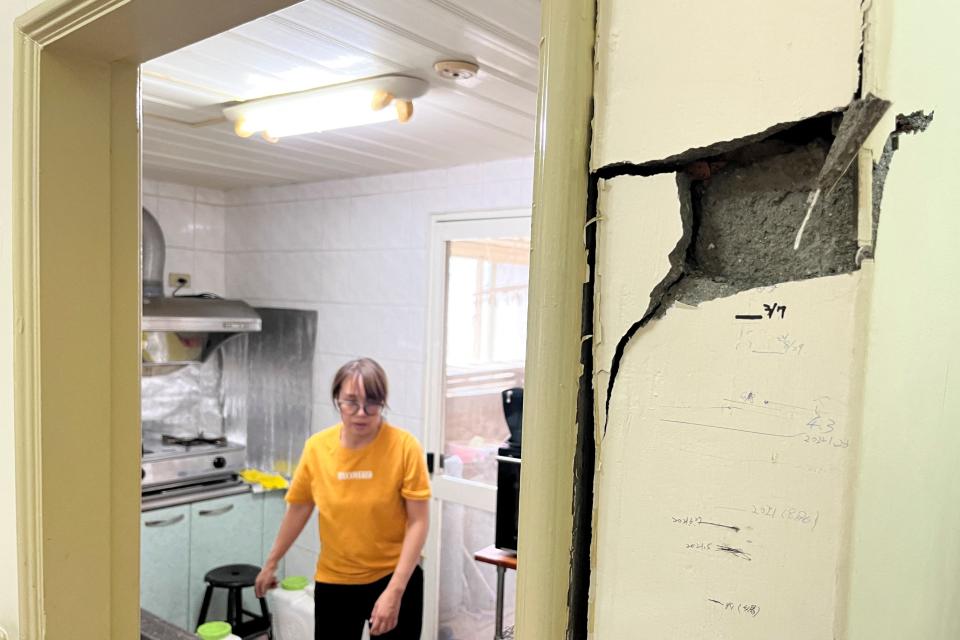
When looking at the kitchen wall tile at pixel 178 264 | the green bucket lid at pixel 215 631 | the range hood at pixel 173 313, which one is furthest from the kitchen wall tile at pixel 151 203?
the green bucket lid at pixel 215 631

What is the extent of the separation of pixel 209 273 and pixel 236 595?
67.0 inches

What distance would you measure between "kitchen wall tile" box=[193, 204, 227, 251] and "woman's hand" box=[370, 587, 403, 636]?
2377 millimetres

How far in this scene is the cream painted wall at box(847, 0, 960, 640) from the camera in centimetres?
40

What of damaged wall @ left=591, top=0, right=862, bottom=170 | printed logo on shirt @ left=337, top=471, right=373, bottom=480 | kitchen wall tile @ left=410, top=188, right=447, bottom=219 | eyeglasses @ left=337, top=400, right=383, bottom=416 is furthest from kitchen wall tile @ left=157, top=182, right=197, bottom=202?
damaged wall @ left=591, top=0, right=862, bottom=170

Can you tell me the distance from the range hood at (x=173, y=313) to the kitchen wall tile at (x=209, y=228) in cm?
34

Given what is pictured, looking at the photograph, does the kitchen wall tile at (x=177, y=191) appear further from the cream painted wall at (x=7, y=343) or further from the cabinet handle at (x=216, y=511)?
the cream painted wall at (x=7, y=343)

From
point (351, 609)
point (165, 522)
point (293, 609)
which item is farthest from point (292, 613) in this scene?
point (351, 609)

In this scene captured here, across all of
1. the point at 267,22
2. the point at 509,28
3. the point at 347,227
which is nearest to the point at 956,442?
the point at 509,28

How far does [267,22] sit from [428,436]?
79.7 inches

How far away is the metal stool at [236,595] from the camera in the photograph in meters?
3.22

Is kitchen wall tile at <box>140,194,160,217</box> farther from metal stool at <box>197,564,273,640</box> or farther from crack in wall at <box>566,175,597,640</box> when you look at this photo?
crack in wall at <box>566,175,597,640</box>

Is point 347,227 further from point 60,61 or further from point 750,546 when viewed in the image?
point 750,546

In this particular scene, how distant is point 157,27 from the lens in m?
0.95

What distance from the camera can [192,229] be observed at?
12.8ft
